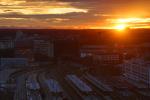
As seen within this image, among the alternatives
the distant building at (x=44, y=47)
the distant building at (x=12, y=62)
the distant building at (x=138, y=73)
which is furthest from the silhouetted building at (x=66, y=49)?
the distant building at (x=138, y=73)

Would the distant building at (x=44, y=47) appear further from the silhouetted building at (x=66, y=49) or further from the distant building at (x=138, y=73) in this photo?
the distant building at (x=138, y=73)

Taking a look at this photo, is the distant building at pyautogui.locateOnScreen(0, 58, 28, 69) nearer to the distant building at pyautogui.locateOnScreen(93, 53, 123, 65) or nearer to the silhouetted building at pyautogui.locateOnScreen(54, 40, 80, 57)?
the silhouetted building at pyautogui.locateOnScreen(54, 40, 80, 57)

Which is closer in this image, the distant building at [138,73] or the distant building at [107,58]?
the distant building at [138,73]

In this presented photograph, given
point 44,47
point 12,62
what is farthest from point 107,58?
point 44,47

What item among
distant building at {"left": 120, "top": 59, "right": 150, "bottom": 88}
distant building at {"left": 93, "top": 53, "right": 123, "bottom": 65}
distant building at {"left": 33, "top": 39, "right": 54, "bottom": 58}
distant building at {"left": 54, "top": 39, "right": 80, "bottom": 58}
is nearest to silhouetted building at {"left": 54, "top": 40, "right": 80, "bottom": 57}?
distant building at {"left": 54, "top": 39, "right": 80, "bottom": 58}

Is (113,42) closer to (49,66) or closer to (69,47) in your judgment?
(69,47)

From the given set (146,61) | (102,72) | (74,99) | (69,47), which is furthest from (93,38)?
(74,99)
